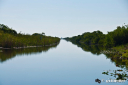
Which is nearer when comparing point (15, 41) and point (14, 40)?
point (14, 40)

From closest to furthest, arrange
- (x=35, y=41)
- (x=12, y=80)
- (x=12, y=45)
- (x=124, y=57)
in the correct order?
1. (x=12, y=80)
2. (x=124, y=57)
3. (x=12, y=45)
4. (x=35, y=41)

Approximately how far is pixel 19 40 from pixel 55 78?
2797 cm

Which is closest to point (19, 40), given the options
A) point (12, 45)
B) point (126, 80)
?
point (12, 45)

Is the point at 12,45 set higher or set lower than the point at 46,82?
higher

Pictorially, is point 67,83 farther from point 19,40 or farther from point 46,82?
point 19,40

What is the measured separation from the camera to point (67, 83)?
12.4 meters

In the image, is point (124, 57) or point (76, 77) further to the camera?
point (124, 57)

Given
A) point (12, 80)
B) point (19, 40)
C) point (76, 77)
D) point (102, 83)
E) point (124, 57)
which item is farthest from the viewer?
point (19, 40)

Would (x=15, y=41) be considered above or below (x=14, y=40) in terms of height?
below

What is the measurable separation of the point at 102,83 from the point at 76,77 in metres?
2.76

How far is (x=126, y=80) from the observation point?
12.4m

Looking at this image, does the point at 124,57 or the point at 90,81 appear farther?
the point at 124,57

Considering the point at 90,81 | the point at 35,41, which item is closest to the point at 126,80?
the point at 90,81

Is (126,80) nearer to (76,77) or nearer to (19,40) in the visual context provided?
(76,77)
